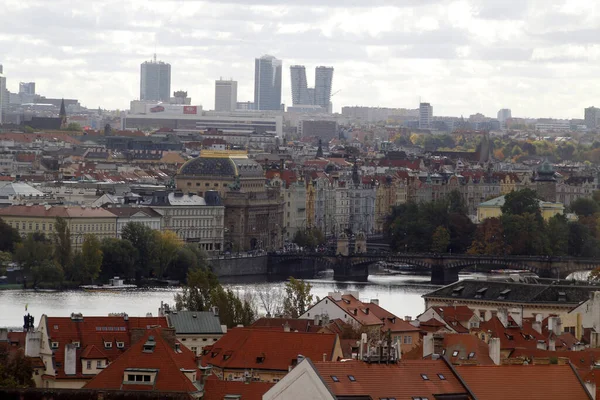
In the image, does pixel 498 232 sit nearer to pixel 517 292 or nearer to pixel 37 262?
pixel 37 262

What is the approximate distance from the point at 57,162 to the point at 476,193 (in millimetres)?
27328

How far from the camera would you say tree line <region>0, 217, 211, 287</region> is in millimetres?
89062

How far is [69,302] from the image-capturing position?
255 feet

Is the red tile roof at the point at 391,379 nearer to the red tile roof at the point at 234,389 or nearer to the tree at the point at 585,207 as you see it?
the red tile roof at the point at 234,389

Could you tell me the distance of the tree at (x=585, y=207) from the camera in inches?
5364

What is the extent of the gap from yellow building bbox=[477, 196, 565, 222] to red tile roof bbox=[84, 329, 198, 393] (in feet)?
306

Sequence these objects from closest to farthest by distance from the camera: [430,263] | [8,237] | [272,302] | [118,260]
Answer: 1. [272,302]
2. [118,260]
3. [8,237]
4. [430,263]

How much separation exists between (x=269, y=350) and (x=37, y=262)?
4803cm

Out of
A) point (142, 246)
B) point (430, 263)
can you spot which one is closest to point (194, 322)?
point (142, 246)

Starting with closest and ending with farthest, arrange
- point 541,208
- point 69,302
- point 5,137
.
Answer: point 69,302, point 541,208, point 5,137

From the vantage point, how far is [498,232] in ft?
377

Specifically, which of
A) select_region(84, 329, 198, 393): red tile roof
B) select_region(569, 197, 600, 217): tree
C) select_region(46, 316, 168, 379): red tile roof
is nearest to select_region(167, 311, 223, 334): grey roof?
select_region(46, 316, 168, 379): red tile roof

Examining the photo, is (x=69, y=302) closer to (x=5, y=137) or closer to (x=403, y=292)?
(x=403, y=292)

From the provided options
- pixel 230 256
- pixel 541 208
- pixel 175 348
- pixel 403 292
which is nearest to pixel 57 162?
pixel 541 208
